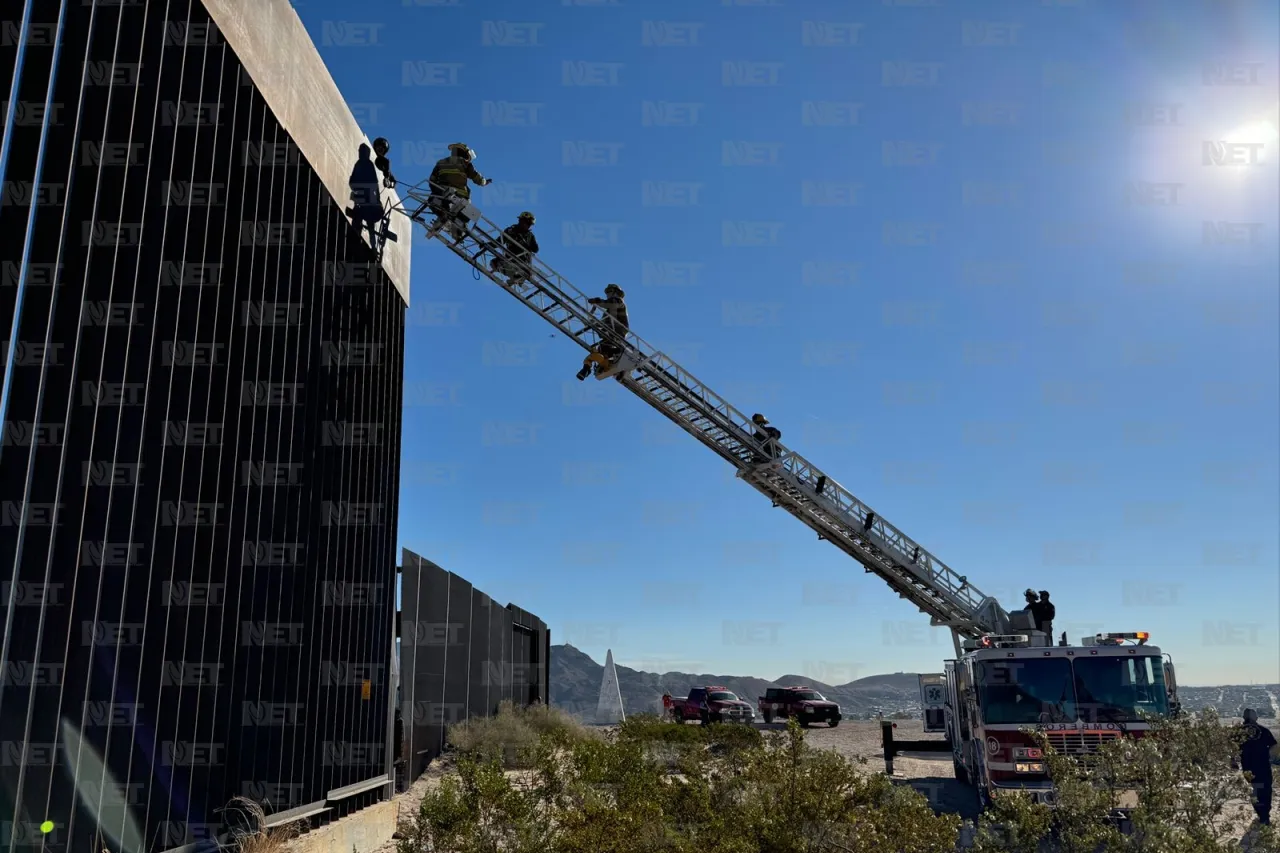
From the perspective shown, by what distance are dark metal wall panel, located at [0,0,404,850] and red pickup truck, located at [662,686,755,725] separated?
65.2ft

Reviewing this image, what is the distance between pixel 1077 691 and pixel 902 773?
825 centimetres

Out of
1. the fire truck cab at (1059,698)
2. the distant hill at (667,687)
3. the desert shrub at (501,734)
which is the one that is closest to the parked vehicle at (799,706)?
the desert shrub at (501,734)

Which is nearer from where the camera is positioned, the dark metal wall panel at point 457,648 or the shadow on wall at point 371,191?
the shadow on wall at point 371,191

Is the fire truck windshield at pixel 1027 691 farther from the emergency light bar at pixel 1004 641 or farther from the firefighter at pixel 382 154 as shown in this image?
the firefighter at pixel 382 154

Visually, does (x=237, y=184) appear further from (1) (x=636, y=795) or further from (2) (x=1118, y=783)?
(2) (x=1118, y=783)

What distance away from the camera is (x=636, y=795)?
21.6 feet

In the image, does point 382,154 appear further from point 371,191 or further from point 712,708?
point 712,708

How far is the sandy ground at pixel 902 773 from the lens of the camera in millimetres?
13281

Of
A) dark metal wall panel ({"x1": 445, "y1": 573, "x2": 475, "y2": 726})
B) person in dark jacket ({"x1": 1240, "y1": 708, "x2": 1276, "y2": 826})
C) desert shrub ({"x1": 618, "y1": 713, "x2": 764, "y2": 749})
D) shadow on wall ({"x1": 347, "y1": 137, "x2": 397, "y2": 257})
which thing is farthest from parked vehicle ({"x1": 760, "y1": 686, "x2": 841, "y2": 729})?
shadow on wall ({"x1": 347, "y1": 137, "x2": 397, "y2": 257})

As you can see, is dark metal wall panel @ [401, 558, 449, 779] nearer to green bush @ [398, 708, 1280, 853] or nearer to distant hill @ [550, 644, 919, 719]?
green bush @ [398, 708, 1280, 853]

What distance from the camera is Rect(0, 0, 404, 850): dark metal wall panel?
6055 millimetres

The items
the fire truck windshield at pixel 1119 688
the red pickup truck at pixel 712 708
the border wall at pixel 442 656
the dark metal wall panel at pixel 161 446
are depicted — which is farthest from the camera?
the red pickup truck at pixel 712 708

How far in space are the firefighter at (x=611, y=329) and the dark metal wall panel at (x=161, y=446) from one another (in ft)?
15.8

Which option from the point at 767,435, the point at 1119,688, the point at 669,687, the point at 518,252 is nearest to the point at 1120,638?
the point at 1119,688
